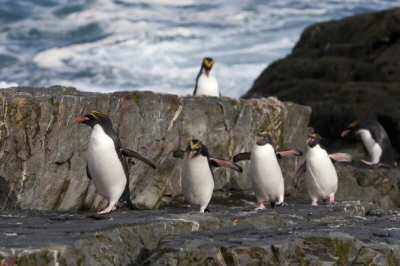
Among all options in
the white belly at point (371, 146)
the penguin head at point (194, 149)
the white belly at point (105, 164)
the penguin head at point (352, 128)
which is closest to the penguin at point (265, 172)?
the penguin head at point (194, 149)

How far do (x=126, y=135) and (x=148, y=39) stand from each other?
35.9 metres

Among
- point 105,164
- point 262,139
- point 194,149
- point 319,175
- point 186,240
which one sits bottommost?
point 186,240

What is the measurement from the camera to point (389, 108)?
77.7 ft

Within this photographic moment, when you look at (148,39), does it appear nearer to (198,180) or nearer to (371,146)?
(371,146)

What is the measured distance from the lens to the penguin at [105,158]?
1284 cm

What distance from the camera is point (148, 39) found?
5119cm

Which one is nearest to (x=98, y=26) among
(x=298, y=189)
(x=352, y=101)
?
(x=352, y=101)

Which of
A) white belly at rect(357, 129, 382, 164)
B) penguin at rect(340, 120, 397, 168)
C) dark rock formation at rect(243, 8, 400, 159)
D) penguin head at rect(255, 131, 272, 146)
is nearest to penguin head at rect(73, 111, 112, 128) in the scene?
penguin head at rect(255, 131, 272, 146)

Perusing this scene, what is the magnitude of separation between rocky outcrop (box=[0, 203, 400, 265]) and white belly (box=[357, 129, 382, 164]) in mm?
9189

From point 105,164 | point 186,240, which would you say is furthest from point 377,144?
point 186,240

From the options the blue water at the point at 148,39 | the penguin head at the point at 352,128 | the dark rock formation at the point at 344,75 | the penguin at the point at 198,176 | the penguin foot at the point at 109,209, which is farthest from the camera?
the blue water at the point at 148,39

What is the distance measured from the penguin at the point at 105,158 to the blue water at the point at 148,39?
24.0 m

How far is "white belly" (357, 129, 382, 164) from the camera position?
69.9 feet

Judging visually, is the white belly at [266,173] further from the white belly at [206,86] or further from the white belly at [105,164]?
the white belly at [206,86]
